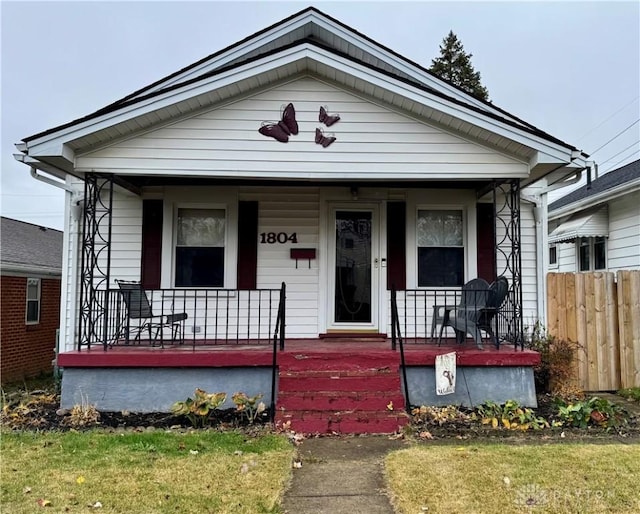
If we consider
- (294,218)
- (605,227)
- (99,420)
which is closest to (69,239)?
(99,420)

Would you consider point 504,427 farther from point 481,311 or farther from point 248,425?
point 248,425

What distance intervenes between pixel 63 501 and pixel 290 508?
1.62 meters

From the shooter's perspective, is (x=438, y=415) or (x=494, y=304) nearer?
(x=438, y=415)

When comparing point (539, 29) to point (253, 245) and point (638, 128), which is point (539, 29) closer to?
point (638, 128)

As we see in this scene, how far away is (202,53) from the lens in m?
26.8

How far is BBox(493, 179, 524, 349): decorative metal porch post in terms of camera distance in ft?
21.1

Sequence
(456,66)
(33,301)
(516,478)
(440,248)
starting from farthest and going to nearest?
1. (456,66)
2. (33,301)
3. (440,248)
4. (516,478)

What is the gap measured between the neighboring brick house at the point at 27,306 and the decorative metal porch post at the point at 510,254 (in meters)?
10.2

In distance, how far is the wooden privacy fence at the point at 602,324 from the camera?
7.15 meters

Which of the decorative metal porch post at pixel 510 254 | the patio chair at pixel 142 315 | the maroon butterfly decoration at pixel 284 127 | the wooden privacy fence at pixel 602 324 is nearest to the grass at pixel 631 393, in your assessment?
the wooden privacy fence at pixel 602 324

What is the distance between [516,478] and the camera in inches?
150

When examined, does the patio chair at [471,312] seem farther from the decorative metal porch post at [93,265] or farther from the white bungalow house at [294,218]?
the decorative metal porch post at [93,265]

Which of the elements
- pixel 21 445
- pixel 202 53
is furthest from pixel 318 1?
pixel 21 445

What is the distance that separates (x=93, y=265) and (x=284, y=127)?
301cm
